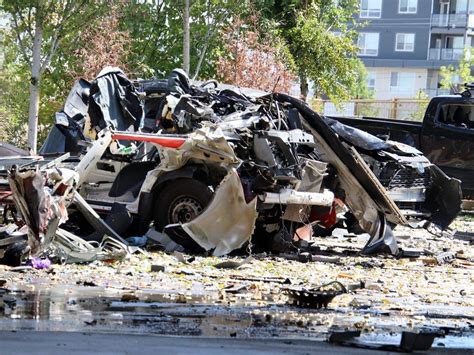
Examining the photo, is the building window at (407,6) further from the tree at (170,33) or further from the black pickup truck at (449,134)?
the black pickup truck at (449,134)

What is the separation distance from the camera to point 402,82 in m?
63.0

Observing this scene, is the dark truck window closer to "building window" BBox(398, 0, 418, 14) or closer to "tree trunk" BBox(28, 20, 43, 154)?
"tree trunk" BBox(28, 20, 43, 154)

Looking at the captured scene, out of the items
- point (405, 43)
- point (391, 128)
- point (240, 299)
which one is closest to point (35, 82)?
point (391, 128)

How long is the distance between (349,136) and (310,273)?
2935 mm

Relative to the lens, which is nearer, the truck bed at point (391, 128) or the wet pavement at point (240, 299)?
the wet pavement at point (240, 299)

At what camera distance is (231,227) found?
38.2ft

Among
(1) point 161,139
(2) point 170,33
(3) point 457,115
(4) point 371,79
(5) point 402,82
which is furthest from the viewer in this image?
(4) point 371,79

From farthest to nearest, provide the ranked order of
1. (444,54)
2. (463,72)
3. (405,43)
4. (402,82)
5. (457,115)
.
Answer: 1. (402,82)
2. (405,43)
3. (444,54)
4. (463,72)
5. (457,115)

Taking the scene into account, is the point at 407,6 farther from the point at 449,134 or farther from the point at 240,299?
the point at 240,299

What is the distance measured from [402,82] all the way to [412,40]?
116 inches

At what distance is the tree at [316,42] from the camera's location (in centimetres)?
2652

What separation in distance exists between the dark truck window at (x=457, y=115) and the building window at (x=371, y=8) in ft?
143

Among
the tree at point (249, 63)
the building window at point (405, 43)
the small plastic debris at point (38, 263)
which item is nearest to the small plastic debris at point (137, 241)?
the small plastic debris at point (38, 263)

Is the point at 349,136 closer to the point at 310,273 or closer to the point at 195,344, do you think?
the point at 310,273
